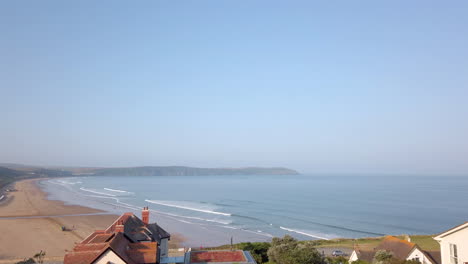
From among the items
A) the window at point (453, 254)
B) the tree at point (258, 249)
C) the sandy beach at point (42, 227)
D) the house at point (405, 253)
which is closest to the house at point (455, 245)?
the window at point (453, 254)

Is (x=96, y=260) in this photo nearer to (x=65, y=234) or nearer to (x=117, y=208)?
(x=65, y=234)

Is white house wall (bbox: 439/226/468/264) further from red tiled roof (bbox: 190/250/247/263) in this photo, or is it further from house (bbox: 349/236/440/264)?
house (bbox: 349/236/440/264)

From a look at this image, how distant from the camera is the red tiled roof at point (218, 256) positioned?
58.7 feet

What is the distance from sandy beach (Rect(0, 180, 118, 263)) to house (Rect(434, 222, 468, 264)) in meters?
30.1

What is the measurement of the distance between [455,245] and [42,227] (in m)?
50.4

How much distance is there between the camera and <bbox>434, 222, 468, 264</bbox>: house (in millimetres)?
12227

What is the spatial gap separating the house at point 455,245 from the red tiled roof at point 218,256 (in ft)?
29.0

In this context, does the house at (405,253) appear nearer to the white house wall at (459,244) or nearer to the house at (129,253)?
the house at (129,253)

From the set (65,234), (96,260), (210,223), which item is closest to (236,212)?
(210,223)

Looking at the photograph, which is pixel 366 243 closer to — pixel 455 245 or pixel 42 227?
pixel 455 245

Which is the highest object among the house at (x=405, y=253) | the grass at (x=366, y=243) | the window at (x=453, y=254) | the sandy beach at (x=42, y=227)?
the window at (x=453, y=254)

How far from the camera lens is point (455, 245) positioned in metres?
12.6

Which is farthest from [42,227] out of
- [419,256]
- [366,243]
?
[419,256]

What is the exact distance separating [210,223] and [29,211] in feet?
112
